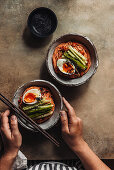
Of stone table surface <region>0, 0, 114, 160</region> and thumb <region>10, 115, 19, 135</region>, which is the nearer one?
thumb <region>10, 115, 19, 135</region>

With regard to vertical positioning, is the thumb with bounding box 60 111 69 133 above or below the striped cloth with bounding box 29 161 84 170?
above

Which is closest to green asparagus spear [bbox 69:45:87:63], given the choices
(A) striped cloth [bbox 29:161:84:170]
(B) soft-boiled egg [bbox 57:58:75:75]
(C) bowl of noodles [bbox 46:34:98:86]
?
(C) bowl of noodles [bbox 46:34:98:86]

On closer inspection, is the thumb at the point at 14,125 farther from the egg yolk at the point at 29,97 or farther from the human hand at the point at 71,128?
the human hand at the point at 71,128

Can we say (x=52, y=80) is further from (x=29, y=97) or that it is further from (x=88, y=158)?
(x=88, y=158)

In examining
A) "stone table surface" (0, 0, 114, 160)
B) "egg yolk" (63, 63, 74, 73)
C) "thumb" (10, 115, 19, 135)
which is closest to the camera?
"thumb" (10, 115, 19, 135)

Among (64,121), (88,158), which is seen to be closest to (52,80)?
(64,121)

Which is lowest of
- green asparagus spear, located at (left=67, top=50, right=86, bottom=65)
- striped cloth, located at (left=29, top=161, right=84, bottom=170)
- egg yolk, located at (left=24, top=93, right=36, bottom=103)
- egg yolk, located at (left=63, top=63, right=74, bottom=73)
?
striped cloth, located at (left=29, top=161, right=84, bottom=170)

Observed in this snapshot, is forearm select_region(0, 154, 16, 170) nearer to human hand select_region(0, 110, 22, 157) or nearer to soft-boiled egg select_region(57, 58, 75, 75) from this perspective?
human hand select_region(0, 110, 22, 157)

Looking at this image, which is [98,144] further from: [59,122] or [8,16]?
[8,16]
